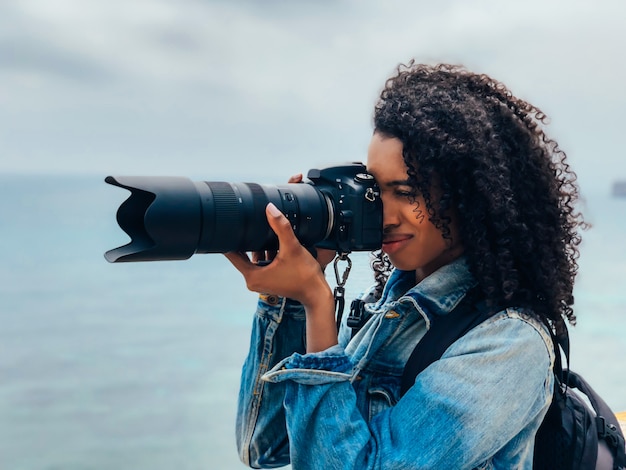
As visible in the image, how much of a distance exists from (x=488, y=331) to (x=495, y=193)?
0.14m

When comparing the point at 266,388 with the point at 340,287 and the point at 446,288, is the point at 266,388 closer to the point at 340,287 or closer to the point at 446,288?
the point at 340,287

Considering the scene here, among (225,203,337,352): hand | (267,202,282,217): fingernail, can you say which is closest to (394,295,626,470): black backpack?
(225,203,337,352): hand

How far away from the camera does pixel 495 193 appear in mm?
744

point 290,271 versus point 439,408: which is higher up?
point 290,271

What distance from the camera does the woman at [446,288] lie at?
688mm

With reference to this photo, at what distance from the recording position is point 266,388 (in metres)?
0.91

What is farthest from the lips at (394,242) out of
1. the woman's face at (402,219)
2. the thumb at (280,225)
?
the thumb at (280,225)

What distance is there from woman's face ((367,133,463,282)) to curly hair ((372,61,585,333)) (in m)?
0.01

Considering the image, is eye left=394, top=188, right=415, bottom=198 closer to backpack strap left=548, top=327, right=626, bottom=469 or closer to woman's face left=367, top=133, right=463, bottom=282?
woman's face left=367, top=133, right=463, bottom=282

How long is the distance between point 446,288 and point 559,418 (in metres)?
0.19

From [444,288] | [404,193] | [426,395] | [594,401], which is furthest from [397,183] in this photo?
[594,401]

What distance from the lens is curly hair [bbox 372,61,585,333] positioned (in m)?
0.75

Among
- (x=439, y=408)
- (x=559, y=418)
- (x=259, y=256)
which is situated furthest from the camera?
(x=259, y=256)

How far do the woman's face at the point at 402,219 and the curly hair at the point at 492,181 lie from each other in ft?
0.04
